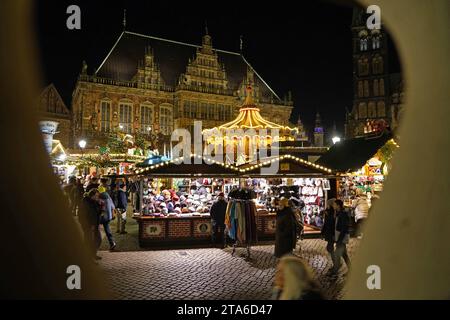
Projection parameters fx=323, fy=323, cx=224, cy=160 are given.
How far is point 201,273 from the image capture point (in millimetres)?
6535

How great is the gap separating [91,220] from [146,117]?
93.2ft

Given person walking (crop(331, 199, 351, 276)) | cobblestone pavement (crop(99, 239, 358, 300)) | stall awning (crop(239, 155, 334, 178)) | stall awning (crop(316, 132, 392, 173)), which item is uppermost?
stall awning (crop(316, 132, 392, 173))

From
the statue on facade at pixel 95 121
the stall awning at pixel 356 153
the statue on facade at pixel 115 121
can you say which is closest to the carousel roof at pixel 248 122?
the stall awning at pixel 356 153

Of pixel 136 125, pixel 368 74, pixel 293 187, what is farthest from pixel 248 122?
pixel 368 74

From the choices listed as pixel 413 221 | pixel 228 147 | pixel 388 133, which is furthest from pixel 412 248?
pixel 228 147

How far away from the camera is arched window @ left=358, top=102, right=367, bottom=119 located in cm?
4638

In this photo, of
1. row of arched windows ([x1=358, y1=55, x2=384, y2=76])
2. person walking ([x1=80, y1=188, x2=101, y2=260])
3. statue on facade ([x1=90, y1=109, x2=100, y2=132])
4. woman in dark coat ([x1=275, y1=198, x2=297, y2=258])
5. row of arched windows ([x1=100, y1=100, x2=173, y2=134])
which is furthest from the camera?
row of arched windows ([x1=358, y1=55, x2=384, y2=76])

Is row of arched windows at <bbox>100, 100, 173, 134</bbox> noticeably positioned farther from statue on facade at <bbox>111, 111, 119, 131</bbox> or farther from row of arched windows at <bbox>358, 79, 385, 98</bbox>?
row of arched windows at <bbox>358, 79, 385, 98</bbox>

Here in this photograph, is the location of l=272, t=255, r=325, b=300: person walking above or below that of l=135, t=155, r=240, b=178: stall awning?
below

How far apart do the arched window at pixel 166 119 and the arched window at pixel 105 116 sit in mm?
5541

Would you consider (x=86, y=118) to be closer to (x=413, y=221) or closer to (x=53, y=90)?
(x=53, y=90)

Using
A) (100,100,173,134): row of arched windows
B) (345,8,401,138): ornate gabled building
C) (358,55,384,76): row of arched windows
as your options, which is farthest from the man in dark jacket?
(358,55,384,76): row of arched windows

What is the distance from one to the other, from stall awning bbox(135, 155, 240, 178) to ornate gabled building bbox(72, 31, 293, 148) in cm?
2277

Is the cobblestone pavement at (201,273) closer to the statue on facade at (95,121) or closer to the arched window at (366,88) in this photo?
the statue on facade at (95,121)
